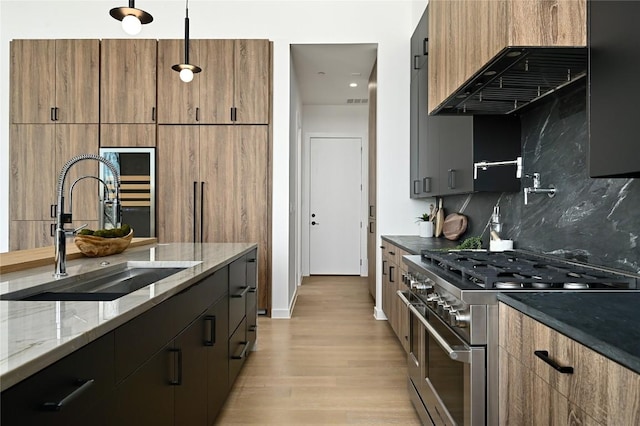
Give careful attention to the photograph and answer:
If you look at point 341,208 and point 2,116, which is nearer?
point 2,116

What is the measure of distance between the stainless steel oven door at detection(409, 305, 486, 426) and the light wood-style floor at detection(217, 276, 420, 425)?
18.1 inches

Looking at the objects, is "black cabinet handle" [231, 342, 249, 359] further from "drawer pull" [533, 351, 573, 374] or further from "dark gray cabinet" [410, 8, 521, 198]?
"drawer pull" [533, 351, 573, 374]

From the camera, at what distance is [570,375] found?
3.26ft

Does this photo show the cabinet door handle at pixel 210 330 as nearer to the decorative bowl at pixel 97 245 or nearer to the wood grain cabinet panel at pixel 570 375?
the decorative bowl at pixel 97 245

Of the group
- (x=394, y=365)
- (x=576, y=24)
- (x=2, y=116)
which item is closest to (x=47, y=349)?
(x=576, y=24)

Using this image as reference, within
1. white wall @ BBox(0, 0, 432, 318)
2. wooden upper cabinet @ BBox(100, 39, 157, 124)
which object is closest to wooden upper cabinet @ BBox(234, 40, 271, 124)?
white wall @ BBox(0, 0, 432, 318)

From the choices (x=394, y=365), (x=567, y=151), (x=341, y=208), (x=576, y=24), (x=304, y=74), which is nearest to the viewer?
(x=576, y=24)

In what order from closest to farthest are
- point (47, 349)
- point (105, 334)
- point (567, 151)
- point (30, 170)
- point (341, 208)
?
point (47, 349) → point (105, 334) → point (567, 151) → point (30, 170) → point (341, 208)

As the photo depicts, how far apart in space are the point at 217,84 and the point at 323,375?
2.95 m

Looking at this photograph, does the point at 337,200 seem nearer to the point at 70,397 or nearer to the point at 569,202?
the point at 569,202

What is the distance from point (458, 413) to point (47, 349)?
1.29 metres

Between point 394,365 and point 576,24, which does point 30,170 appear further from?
→ point 576,24

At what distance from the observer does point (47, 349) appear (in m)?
0.80

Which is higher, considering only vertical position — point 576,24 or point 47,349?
point 576,24
